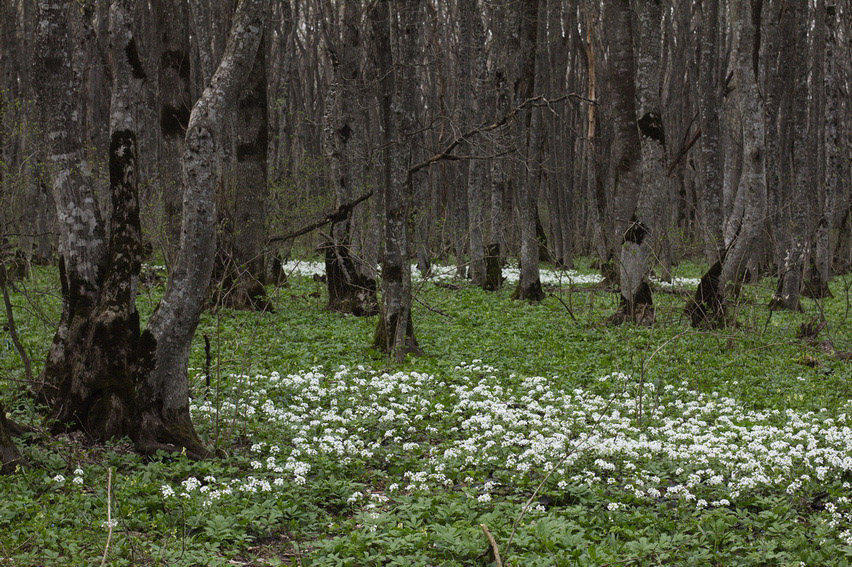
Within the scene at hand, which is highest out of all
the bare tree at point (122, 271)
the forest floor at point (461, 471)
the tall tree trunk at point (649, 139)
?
the tall tree trunk at point (649, 139)

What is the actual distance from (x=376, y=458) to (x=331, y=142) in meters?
10.9

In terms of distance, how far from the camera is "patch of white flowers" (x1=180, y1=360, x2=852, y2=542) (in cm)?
620

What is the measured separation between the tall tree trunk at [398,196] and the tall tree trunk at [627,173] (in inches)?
192

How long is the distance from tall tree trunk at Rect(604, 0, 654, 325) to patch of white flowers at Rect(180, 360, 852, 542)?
15.6 ft

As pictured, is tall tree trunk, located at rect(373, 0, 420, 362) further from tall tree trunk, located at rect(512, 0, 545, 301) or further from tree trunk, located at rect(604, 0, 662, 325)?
tall tree trunk, located at rect(512, 0, 545, 301)

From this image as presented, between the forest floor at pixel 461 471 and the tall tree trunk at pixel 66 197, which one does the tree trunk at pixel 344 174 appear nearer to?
the forest floor at pixel 461 471

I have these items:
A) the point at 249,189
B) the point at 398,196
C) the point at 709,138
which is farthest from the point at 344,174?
the point at 709,138

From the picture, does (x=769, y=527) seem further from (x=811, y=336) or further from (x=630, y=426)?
(x=811, y=336)

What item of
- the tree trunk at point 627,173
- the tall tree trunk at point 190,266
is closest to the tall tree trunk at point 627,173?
the tree trunk at point 627,173

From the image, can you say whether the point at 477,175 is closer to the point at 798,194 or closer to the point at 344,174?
the point at 344,174

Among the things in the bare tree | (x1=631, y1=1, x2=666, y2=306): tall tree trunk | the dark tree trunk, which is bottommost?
the dark tree trunk

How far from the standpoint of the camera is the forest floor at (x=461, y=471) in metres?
4.85

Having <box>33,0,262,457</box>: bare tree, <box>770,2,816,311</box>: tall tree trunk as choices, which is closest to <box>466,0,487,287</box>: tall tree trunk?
<box>770,2,816,311</box>: tall tree trunk

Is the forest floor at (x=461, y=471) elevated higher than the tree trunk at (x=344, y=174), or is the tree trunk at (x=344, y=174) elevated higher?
the tree trunk at (x=344, y=174)
